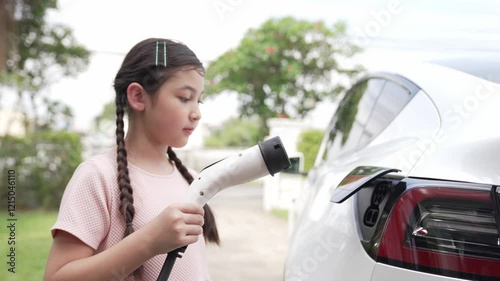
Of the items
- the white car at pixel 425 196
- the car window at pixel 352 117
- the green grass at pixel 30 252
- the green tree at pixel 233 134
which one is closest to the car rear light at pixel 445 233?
the white car at pixel 425 196

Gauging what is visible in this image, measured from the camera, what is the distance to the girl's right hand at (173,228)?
41.5 inches

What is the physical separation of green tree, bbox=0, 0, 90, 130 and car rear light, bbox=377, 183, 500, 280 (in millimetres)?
8485

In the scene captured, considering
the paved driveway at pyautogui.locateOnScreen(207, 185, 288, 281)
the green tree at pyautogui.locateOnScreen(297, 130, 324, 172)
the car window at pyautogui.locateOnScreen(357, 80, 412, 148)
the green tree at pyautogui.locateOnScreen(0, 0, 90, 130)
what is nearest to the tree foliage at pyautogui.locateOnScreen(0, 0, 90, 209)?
the green tree at pyautogui.locateOnScreen(0, 0, 90, 130)

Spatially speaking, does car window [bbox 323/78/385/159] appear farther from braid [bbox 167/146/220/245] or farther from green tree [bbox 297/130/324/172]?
green tree [bbox 297/130/324/172]

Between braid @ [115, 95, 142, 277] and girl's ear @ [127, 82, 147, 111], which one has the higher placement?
girl's ear @ [127, 82, 147, 111]

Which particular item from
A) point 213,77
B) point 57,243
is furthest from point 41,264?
point 213,77

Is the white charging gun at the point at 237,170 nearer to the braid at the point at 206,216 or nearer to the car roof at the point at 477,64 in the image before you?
the braid at the point at 206,216

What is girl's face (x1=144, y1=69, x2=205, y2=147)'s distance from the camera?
4.10ft

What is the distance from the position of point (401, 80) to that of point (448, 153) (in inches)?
28.8

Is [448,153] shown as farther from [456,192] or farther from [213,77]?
[213,77]

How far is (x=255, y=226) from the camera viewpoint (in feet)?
26.9

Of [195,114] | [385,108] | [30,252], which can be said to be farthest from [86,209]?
[30,252]

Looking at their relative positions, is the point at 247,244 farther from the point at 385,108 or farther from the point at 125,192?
the point at 125,192

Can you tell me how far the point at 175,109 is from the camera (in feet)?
4.09
